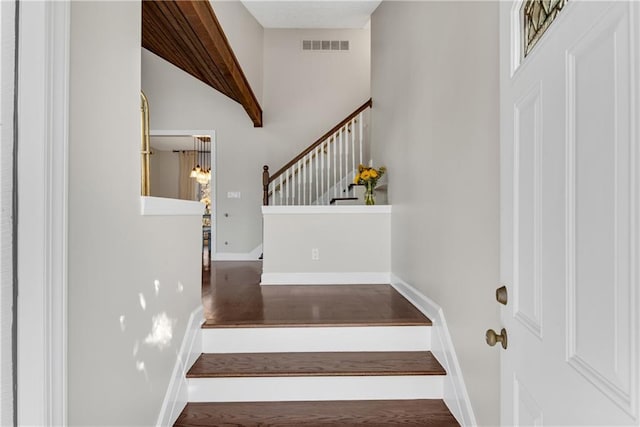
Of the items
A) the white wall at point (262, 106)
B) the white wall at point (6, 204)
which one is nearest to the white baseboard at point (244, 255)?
the white wall at point (262, 106)

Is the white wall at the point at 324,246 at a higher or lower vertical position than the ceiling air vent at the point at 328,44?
lower

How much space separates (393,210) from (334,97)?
3.35 metres

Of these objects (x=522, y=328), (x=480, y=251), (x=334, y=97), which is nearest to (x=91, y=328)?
(x=522, y=328)

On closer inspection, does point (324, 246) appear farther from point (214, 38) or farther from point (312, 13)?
point (312, 13)

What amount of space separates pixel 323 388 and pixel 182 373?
778 mm

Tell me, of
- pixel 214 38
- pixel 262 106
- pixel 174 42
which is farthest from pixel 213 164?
pixel 214 38

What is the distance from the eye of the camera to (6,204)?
33.0 inches

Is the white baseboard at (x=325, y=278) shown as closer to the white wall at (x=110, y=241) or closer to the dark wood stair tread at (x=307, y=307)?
the dark wood stair tread at (x=307, y=307)

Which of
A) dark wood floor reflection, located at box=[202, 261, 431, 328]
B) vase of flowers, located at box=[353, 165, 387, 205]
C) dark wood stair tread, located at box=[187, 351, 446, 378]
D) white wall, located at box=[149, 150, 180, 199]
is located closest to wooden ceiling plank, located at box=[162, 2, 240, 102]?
vase of flowers, located at box=[353, 165, 387, 205]

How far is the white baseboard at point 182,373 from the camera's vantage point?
1.77 meters

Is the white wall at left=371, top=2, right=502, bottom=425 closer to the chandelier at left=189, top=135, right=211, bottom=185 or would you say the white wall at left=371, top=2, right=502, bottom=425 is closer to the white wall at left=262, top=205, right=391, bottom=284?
the white wall at left=262, top=205, right=391, bottom=284

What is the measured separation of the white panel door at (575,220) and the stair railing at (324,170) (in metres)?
4.10

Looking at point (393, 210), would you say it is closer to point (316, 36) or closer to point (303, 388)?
point (303, 388)

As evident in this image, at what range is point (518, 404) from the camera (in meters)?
0.91
